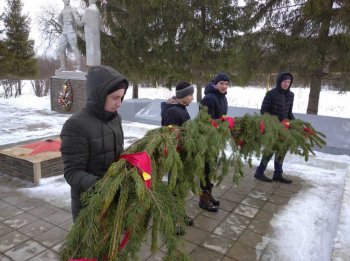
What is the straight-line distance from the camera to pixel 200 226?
3396mm

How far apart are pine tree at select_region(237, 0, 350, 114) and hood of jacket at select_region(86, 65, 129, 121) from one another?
6491 millimetres

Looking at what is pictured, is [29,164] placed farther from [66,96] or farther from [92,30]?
[66,96]

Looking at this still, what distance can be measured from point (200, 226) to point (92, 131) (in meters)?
2.06

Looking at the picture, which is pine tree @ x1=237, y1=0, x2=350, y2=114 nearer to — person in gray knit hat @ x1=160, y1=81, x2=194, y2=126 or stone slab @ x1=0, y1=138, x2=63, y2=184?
person in gray knit hat @ x1=160, y1=81, x2=194, y2=126

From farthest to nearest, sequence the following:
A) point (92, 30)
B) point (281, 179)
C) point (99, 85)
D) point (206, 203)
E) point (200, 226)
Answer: point (92, 30) → point (281, 179) → point (206, 203) → point (200, 226) → point (99, 85)

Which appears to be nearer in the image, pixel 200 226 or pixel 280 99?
pixel 200 226

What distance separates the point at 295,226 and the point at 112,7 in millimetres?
10658

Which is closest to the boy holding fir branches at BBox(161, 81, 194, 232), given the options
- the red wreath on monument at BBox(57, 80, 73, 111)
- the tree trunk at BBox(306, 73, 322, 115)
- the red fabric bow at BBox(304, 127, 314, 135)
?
the red fabric bow at BBox(304, 127, 314, 135)

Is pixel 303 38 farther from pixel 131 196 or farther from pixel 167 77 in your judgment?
pixel 131 196

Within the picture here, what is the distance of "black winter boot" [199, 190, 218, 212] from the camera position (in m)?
3.75

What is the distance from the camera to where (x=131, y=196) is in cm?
174

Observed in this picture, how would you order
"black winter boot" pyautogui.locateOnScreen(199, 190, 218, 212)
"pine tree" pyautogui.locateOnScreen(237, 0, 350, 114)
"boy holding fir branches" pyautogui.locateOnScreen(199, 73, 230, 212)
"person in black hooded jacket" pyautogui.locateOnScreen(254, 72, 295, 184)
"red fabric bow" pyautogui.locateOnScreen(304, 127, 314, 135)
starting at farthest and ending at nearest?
"pine tree" pyautogui.locateOnScreen(237, 0, 350, 114)
"person in black hooded jacket" pyautogui.locateOnScreen(254, 72, 295, 184)
"red fabric bow" pyautogui.locateOnScreen(304, 127, 314, 135)
"black winter boot" pyautogui.locateOnScreen(199, 190, 218, 212)
"boy holding fir branches" pyautogui.locateOnScreen(199, 73, 230, 212)

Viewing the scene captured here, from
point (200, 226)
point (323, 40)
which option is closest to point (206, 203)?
point (200, 226)

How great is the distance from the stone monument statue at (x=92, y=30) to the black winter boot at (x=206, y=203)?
25.9 ft
